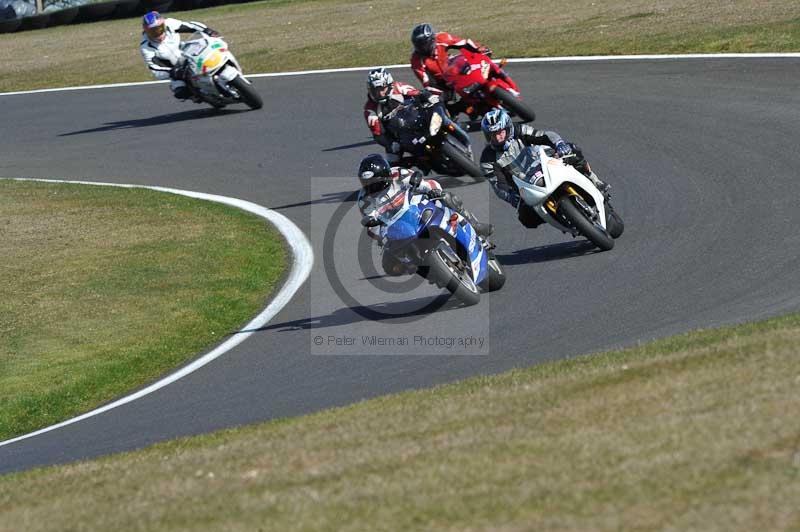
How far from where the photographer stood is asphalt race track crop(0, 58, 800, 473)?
1016 centimetres

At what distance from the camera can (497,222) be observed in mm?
15031

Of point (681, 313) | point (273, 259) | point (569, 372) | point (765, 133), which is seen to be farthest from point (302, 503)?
point (765, 133)

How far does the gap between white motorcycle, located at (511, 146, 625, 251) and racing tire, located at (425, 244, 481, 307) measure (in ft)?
4.56

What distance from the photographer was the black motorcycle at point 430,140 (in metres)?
16.3

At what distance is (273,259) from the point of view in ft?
49.6

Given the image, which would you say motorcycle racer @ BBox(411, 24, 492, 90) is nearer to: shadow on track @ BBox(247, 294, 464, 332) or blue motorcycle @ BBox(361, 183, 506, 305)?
shadow on track @ BBox(247, 294, 464, 332)

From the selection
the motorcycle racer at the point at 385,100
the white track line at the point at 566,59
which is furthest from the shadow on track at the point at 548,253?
the white track line at the point at 566,59

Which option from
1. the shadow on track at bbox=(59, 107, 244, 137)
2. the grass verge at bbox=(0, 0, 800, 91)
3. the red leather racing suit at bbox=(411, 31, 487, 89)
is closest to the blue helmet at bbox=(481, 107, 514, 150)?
the red leather racing suit at bbox=(411, 31, 487, 89)

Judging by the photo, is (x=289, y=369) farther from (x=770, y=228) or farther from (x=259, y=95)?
(x=259, y=95)

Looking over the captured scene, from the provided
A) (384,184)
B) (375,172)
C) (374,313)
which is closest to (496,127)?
(384,184)

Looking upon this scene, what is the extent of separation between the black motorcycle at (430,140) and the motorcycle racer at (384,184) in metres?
4.40

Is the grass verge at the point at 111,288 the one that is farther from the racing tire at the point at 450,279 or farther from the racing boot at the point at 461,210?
the racing boot at the point at 461,210

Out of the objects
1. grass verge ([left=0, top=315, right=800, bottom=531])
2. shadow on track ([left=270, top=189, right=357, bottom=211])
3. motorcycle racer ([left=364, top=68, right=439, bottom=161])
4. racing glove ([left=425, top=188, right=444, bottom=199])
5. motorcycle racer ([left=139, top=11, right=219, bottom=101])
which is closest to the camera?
grass verge ([left=0, top=315, right=800, bottom=531])

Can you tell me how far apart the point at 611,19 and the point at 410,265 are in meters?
16.4
